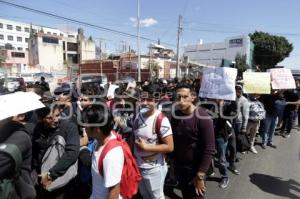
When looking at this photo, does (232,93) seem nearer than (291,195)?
No

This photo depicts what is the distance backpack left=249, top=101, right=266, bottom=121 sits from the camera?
6.78 metres

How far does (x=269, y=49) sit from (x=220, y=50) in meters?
23.6

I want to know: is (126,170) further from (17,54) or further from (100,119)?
(17,54)

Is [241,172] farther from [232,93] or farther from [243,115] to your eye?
[232,93]

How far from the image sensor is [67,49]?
65.6m

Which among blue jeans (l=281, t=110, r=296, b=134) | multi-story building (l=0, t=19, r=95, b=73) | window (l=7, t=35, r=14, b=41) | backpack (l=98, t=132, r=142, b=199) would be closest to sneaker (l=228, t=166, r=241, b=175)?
backpack (l=98, t=132, r=142, b=199)

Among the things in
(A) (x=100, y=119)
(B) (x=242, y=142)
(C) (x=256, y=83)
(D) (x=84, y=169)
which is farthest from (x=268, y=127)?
(A) (x=100, y=119)

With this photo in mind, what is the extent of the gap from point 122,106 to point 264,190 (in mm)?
2740

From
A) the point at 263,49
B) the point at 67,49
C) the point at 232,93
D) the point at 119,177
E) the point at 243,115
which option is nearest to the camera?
the point at 119,177

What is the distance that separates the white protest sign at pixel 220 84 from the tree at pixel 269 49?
51.9m

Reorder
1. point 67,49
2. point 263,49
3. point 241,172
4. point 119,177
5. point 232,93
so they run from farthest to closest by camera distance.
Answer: point 67,49 → point 263,49 → point 241,172 → point 232,93 → point 119,177

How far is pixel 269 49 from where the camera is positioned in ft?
180

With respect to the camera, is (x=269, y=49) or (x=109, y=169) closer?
(x=109, y=169)

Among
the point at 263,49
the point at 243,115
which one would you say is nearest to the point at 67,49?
the point at 263,49
